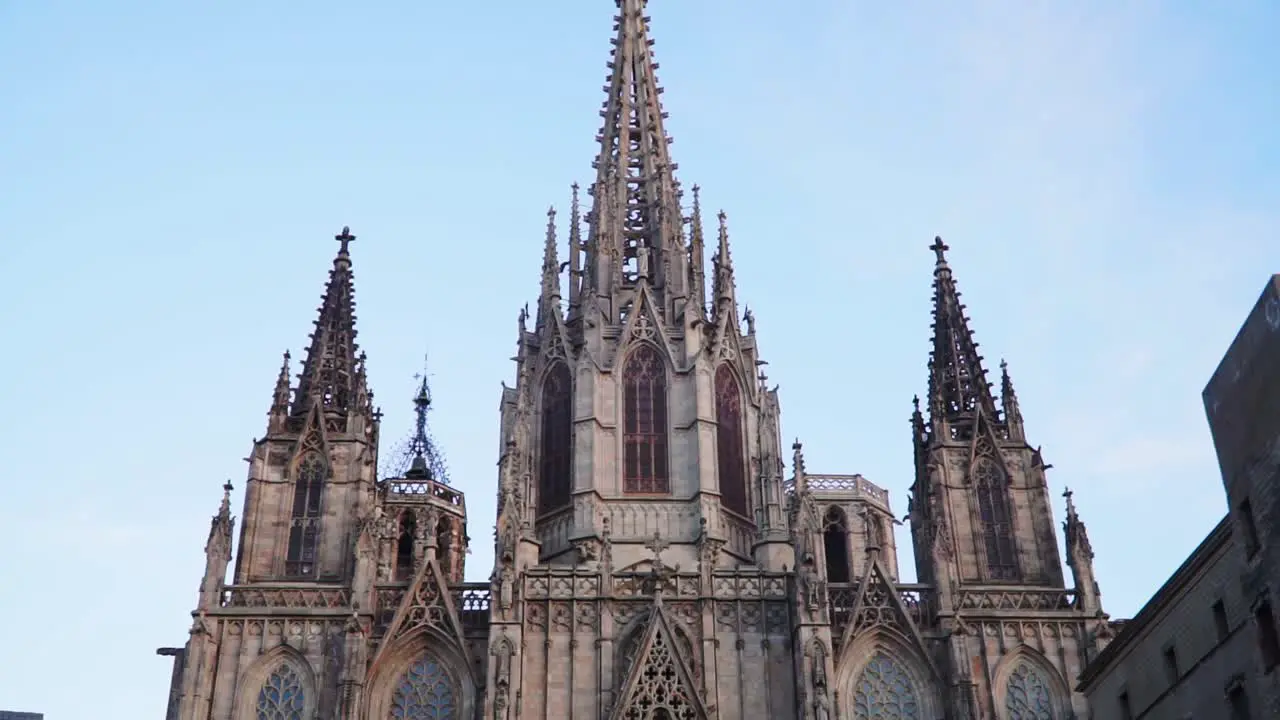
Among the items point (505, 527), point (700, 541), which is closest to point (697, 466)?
point (700, 541)

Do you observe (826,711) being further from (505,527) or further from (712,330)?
(712,330)

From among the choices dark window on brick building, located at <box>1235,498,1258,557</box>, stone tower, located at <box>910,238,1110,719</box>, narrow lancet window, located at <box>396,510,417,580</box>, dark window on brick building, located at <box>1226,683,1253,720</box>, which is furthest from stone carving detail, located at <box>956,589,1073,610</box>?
narrow lancet window, located at <box>396,510,417,580</box>

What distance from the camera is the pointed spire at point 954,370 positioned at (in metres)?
50.2

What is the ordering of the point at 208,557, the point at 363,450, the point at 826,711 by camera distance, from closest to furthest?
1. the point at 826,711
2. the point at 208,557
3. the point at 363,450

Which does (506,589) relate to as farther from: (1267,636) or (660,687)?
(1267,636)

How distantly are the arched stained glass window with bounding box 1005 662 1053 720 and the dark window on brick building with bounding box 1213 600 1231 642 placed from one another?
980 centimetres

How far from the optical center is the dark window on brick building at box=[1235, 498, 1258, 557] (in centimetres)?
3175

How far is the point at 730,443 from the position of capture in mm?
51219

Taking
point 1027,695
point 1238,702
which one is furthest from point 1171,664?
point 1027,695

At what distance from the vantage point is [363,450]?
156 feet

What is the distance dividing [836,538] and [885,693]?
2077 centimetres

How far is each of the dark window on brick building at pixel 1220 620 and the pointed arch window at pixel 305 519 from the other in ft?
84.9

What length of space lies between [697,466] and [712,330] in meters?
6.03

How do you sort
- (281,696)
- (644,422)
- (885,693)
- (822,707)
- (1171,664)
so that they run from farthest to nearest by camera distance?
(644,422)
(885,693)
(281,696)
(822,707)
(1171,664)
